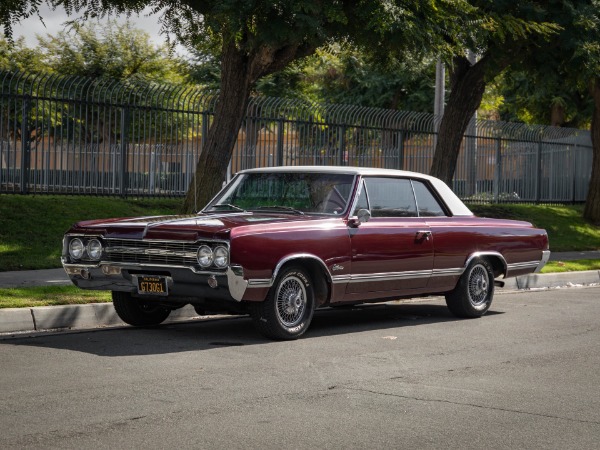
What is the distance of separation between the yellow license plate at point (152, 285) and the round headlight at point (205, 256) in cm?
41

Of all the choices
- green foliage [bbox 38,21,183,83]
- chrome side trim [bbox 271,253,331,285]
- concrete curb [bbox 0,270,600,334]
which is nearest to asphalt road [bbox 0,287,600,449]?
concrete curb [bbox 0,270,600,334]

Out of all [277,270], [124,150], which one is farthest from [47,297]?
[124,150]

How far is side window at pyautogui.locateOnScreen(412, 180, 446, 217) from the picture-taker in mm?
11727

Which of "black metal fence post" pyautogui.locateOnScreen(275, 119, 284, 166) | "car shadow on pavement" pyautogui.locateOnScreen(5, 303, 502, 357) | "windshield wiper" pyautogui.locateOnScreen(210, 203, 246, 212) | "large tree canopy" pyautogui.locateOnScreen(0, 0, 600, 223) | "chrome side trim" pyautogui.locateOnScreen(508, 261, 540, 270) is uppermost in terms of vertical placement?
"large tree canopy" pyautogui.locateOnScreen(0, 0, 600, 223)

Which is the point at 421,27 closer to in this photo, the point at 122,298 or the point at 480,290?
the point at 480,290

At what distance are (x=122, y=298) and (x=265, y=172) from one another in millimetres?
2032

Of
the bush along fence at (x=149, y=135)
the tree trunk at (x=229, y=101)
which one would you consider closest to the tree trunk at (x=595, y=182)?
the bush along fence at (x=149, y=135)

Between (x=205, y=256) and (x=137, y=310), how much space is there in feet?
5.10

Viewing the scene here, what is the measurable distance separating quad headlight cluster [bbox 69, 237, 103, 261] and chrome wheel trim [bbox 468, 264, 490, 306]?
4.34 m

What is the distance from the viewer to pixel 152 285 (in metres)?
9.70

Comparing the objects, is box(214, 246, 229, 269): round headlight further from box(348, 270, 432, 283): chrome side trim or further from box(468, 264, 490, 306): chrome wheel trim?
box(468, 264, 490, 306): chrome wheel trim

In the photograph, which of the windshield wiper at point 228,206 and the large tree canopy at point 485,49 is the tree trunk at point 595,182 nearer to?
the large tree canopy at point 485,49

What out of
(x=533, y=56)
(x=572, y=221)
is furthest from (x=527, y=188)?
(x=533, y=56)

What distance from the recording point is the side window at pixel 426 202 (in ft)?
38.5
